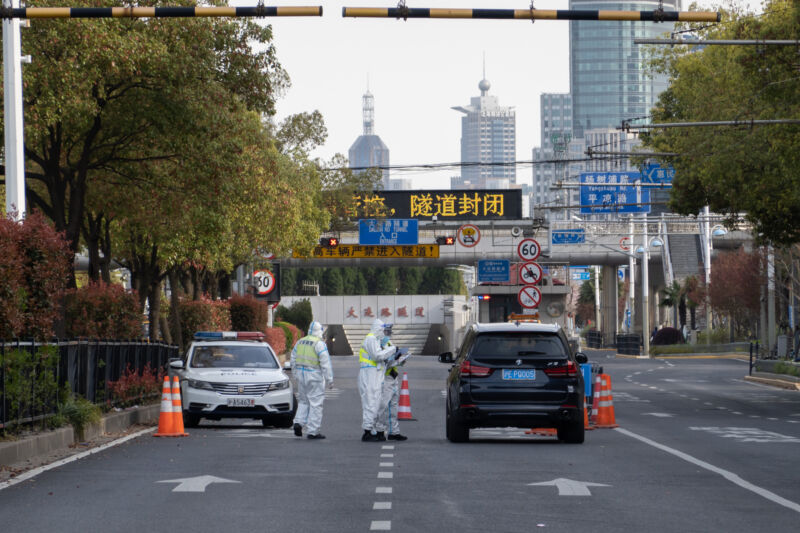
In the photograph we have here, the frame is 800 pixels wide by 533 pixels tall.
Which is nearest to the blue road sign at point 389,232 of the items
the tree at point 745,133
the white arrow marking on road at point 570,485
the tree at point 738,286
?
the tree at point 738,286

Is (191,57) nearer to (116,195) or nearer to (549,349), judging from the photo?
(116,195)

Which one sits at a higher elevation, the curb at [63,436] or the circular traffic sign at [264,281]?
the circular traffic sign at [264,281]

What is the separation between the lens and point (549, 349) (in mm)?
18609

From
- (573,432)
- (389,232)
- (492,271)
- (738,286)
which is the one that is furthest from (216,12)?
(738,286)

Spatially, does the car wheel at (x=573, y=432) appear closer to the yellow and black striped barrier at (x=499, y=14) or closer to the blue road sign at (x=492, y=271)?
the yellow and black striped barrier at (x=499, y=14)

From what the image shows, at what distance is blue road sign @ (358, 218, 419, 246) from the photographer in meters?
61.9

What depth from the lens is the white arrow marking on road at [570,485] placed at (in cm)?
1228

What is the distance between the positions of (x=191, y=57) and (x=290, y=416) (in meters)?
6.88

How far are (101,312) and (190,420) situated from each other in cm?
398

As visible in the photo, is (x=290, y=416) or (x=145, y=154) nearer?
(x=290, y=416)

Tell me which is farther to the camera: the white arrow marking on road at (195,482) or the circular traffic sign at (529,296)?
the circular traffic sign at (529,296)

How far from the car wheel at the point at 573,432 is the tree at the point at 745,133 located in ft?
31.8

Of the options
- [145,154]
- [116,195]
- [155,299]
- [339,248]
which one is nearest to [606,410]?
[145,154]

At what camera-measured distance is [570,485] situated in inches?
508
